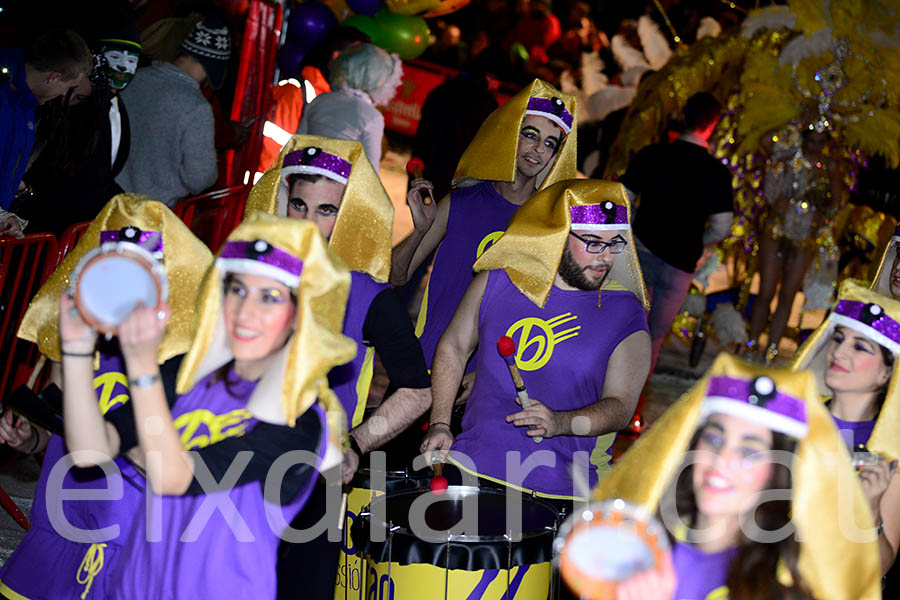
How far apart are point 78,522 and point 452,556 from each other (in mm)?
1008

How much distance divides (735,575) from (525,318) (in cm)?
154

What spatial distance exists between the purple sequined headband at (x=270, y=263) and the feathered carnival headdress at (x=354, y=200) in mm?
894

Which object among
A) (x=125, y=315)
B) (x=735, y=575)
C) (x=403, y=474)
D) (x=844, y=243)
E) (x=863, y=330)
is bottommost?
(x=844, y=243)

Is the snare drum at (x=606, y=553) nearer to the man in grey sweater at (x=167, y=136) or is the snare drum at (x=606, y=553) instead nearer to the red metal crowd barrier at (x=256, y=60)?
the man in grey sweater at (x=167, y=136)

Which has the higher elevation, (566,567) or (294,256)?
(294,256)

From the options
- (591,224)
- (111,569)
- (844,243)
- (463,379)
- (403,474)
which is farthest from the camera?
(844,243)

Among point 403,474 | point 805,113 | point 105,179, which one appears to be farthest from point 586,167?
point 403,474

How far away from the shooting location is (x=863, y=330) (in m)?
2.95

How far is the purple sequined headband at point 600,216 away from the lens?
380 centimetres

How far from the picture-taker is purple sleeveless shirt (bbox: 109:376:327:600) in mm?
2566

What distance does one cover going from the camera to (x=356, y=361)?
3578 mm

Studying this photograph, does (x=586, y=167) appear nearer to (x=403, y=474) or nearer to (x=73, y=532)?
(x=403, y=474)

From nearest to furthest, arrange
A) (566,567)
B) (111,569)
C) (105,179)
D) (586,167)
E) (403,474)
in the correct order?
(566,567), (111,569), (403,474), (105,179), (586,167)

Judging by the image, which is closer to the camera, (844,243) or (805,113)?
(805,113)
